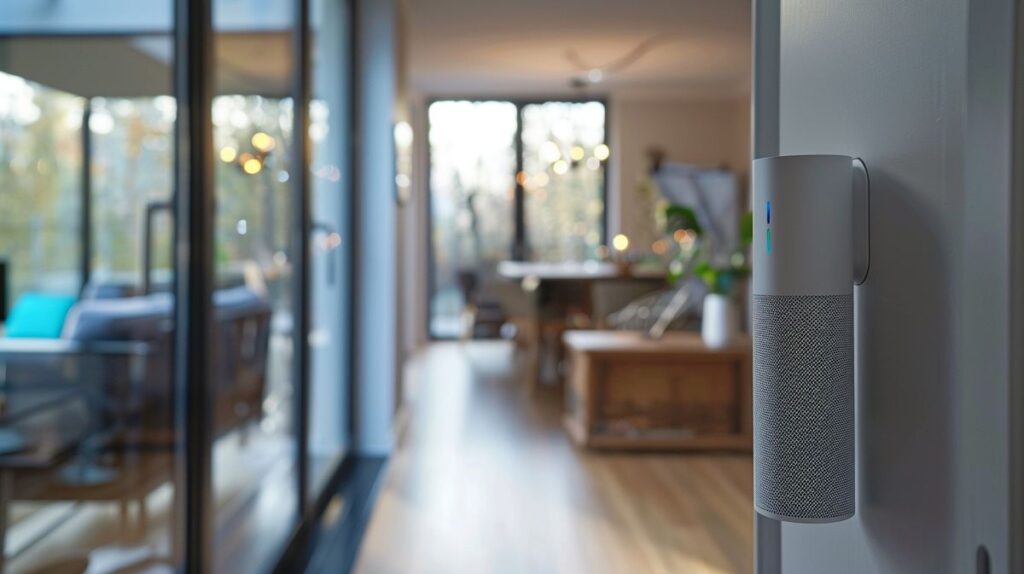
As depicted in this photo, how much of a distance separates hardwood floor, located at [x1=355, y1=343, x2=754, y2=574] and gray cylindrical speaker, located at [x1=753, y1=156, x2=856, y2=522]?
7.77 feet

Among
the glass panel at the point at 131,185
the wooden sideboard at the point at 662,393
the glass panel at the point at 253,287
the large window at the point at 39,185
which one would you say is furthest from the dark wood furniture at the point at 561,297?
the large window at the point at 39,185

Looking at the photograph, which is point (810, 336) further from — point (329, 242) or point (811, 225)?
point (329, 242)

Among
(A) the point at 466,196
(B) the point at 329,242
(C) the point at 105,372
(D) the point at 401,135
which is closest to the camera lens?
(C) the point at 105,372

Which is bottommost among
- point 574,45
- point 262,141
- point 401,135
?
point 262,141

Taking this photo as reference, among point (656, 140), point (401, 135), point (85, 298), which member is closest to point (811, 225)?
point (85, 298)

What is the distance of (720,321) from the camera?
5207 mm

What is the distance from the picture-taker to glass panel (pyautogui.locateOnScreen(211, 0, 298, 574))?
2.53 m

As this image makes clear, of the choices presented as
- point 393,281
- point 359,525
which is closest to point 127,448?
point 359,525

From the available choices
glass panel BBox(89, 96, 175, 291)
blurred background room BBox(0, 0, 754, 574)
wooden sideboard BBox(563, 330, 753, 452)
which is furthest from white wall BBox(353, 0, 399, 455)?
glass panel BBox(89, 96, 175, 291)

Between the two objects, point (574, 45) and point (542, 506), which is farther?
point (574, 45)

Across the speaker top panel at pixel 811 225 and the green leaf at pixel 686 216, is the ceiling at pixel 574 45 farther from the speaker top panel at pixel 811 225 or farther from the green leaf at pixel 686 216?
the speaker top panel at pixel 811 225

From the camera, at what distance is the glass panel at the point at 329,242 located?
3906 mm

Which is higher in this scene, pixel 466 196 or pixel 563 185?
pixel 563 185

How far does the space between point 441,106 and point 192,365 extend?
847 centimetres
